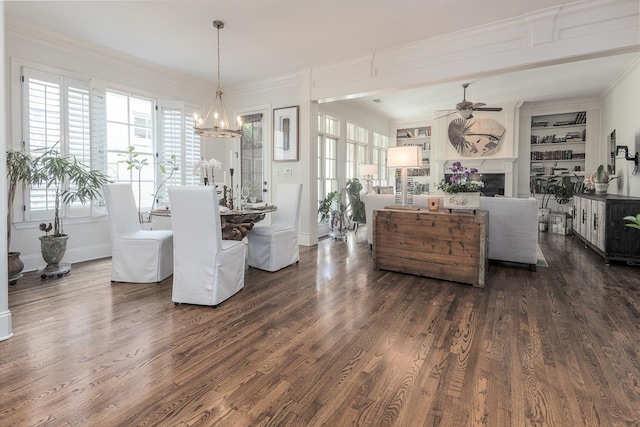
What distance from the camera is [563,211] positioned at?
23.6ft

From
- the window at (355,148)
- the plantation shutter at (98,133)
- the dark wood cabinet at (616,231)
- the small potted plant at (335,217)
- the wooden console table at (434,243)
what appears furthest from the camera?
the window at (355,148)

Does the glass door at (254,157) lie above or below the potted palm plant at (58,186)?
above

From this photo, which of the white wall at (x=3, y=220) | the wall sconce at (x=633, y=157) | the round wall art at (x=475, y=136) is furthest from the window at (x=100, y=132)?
the wall sconce at (x=633, y=157)

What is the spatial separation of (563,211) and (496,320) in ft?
20.3

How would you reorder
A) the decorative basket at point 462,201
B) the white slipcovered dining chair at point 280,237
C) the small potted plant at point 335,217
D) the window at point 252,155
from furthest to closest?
the small potted plant at point 335,217
the window at point 252,155
the white slipcovered dining chair at point 280,237
the decorative basket at point 462,201

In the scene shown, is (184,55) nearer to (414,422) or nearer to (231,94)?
(231,94)

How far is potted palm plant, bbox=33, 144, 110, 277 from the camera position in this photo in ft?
11.4

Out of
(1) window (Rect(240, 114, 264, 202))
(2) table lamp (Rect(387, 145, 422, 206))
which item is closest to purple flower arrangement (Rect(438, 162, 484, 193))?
(2) table lamp (Rect(387, 145, 422, 206))

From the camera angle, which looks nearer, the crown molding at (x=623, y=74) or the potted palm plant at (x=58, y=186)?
the potted palm plant at (x=58, y=186)

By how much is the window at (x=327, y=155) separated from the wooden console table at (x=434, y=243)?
9.58ft

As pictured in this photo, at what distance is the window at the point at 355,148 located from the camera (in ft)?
24.3

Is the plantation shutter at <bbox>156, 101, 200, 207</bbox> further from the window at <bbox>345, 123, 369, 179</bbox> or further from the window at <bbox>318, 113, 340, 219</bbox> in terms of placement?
the window at <bbox>345, 123, 369, 179</bbox>

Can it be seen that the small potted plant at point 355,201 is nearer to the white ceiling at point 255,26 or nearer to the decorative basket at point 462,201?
the white ceiling at point 255,26

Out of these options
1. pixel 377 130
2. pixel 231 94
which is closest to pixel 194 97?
pixel 231 94
